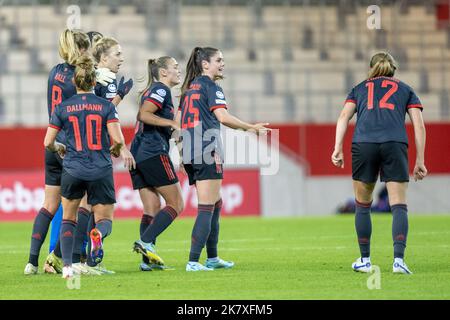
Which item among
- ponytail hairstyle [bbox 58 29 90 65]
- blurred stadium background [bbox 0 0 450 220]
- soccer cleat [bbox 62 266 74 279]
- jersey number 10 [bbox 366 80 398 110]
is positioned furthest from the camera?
blurred stadium background [bbox 0 0 450 220]

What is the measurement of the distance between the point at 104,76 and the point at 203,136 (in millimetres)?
1141

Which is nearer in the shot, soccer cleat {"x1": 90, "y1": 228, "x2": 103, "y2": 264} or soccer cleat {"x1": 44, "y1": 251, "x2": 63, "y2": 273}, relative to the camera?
soccer cleat {"x1": 90, "y1": 228, "x2": 103, "y2": 264}

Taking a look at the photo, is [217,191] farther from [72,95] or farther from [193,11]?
[193,11]

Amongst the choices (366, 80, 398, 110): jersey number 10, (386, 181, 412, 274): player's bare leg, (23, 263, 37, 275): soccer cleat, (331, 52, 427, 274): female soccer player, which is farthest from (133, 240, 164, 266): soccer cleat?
(366, 80, 398, 110): jersey number 10

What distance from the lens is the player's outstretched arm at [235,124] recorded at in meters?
9.17

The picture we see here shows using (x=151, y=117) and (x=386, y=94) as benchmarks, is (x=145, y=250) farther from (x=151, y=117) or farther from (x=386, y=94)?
(x=386, y=94)

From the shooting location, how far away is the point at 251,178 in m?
20.9

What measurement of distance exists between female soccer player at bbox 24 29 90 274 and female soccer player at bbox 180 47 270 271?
106 cm

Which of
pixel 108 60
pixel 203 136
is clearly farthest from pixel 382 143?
pixel 108 60

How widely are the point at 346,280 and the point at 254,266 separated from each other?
5.60 feet

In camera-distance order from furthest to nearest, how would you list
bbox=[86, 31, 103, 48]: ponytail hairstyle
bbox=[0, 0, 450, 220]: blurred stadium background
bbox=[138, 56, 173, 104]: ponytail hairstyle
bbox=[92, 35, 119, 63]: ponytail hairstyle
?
bbox=[0, 0, 450, 220]: blurred stadium background
bbox=[86, 31, 103, 48]: ponytail hairstyle
bbox=[138, 56, 173, 104]: ponytail hairstyle
bbox=[92, 35, 119, 63]: ponytail hairstyle

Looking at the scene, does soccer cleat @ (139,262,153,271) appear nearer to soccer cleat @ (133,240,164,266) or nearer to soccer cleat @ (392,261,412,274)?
soccer cleat @ (133,240,164,266)

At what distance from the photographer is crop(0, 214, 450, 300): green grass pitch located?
7918 mm

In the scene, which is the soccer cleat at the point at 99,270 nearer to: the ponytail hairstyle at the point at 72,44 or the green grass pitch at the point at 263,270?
the green grass pitch at the point at 263,270
